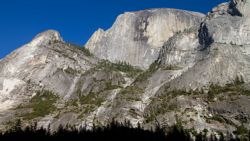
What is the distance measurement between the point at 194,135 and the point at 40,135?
266 ft

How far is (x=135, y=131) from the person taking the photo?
17050 centimetres

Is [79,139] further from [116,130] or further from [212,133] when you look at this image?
[212,133]

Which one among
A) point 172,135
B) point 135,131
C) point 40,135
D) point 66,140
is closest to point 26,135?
point 40,135

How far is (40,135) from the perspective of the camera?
152375 mm

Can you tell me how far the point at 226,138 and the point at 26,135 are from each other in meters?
97.8

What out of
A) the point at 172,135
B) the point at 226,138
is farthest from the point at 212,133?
the point at 172,135

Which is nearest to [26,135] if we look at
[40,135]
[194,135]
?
[40,135]

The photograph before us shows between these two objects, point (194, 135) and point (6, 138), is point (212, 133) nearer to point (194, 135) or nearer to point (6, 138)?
point (194, 135)

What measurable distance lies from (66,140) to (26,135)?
1510cm

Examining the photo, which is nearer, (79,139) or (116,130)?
(79,139)

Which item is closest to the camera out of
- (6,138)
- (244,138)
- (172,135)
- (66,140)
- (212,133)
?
(6,138)

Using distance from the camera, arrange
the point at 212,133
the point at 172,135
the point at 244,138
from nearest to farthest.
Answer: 1. the point at 172,135
2. the point at 244,138
3. the point at 212,133

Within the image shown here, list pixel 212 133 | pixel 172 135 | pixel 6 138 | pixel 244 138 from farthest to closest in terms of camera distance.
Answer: pixel 212 133, pixel 244 138, pixel 172 135, pixel 6 138

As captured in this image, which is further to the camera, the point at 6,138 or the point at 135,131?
the point at 135,131
